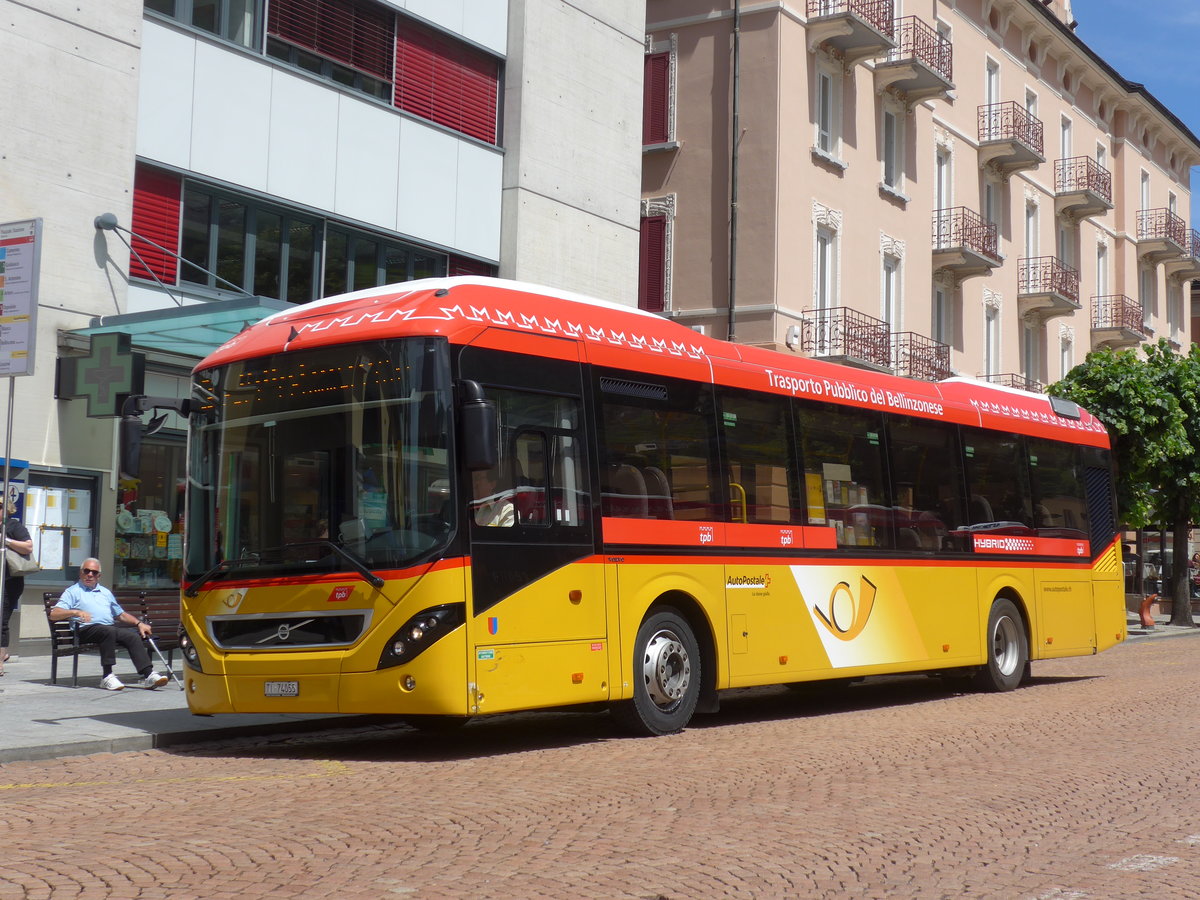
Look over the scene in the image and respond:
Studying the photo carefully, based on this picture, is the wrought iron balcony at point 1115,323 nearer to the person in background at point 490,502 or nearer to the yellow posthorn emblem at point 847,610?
the yellow posthorn emblem at point 847,610

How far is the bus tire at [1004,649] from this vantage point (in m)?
16.5

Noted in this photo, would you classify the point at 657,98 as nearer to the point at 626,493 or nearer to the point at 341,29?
the point at 341,29

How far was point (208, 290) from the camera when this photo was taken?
61.4ft

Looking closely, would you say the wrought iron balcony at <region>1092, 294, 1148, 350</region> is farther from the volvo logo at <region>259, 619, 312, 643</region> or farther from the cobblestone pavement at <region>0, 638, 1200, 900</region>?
the volvo logo at <region>259, 619, 312, 643</region>

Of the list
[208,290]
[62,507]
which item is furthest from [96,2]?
[62,507]

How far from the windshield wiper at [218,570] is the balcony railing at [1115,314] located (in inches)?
1582

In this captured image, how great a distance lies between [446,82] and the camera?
22.2 meters

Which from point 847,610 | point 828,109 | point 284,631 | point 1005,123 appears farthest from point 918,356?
point 284,631

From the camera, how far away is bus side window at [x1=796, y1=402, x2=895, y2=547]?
13656 mm

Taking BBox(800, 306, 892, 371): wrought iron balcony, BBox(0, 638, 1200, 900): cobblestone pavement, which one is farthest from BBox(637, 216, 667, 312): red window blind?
BBox(0, 638, 1200, 900): cobblestone pavement

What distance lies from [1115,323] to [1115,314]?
11.1 inches

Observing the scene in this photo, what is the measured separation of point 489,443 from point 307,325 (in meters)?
1.99

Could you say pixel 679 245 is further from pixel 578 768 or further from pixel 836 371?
pixel 578 768

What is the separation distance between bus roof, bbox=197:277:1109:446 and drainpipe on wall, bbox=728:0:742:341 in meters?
15.2
